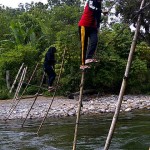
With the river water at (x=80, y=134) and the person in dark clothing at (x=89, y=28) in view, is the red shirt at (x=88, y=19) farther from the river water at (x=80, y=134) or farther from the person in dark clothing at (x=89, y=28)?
the river water at (x=80, y=134)

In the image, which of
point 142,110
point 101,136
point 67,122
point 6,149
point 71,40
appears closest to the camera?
point 6,149

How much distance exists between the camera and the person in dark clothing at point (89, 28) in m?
6.15

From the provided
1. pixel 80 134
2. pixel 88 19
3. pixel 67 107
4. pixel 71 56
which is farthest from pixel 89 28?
pixel 71 56

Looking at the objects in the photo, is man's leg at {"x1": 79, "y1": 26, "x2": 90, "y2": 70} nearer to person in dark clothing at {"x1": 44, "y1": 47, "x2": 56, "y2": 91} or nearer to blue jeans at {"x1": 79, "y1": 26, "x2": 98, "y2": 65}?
blue jeans at {"x1": 79, "y1": 26, "x2": 98, "y2": 65}

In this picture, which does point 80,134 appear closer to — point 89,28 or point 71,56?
point 89,28

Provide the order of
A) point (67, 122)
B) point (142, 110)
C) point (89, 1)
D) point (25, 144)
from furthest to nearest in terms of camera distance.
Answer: point (142, 110) < point (67, 122) < point (25, 144) < point (89, 1)

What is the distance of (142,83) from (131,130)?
13.3 m

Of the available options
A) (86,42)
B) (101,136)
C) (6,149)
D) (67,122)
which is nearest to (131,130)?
(101,136)

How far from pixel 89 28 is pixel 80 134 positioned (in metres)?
6.86

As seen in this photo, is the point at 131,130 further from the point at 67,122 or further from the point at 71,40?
the point at 71,40

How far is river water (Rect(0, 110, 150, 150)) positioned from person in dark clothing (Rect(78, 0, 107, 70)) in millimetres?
4424

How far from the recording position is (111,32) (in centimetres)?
2412

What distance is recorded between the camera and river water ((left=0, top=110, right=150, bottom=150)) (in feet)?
35.0

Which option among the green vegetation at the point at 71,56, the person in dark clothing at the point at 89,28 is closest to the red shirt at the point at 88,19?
the person in dark clothing at the point at 89,28
